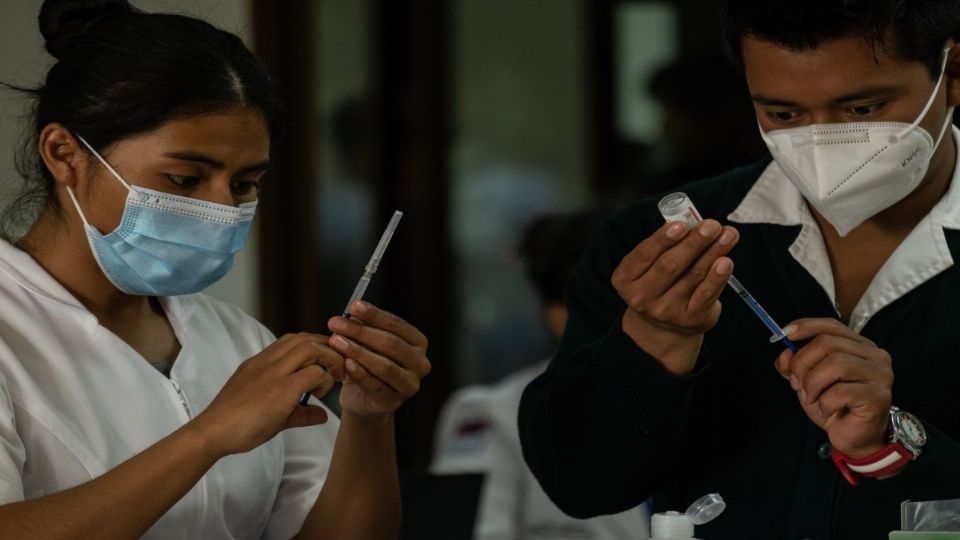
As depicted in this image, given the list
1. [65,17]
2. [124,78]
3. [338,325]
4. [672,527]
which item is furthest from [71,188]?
[672,527]

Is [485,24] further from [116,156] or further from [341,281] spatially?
[116,156]

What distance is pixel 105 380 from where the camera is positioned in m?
1.93

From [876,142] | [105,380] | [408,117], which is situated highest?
[876,142]

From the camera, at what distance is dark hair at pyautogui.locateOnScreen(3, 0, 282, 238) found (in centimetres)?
196

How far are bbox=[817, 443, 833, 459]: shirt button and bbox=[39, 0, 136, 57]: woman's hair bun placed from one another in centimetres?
110

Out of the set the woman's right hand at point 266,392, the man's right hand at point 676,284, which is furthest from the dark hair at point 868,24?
the woman's right hand at point 266,392

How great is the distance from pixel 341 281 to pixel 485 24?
4.05ft

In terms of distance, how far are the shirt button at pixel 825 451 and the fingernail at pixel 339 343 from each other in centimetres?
59

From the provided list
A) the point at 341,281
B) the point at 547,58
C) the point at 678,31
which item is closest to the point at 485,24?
the point at 547,58

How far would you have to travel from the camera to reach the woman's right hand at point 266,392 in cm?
172

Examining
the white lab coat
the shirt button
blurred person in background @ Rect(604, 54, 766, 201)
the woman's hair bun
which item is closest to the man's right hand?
the shirt button

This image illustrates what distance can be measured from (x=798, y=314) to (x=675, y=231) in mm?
315

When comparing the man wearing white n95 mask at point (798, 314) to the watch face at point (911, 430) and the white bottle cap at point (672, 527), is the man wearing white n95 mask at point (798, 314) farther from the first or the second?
the white bottle cap at point (672, 527)

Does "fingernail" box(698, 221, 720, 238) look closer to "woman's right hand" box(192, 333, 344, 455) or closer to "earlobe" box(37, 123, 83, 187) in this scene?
"woman's right hand" box(192, 333, 344, 455)
